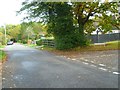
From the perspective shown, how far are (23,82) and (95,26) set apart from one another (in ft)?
98.3

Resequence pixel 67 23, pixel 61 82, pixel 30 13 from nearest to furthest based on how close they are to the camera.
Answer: pixel 61 82
pixel 67 23
pixel 30 13

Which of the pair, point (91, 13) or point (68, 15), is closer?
point (68, 15)

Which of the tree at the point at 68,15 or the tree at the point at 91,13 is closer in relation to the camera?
the tree at the point at 68,15

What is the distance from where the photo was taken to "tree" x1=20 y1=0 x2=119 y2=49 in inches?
1160

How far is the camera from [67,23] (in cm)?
2903

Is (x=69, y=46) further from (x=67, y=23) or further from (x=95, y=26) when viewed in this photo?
(x=95, y=26)

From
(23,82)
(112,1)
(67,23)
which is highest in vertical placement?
(112,1)

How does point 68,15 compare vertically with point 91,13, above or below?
below

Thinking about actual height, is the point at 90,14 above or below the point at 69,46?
above

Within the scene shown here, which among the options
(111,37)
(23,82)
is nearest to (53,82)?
(23,82)

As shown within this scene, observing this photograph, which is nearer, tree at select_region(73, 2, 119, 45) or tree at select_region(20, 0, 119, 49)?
tree at select_region(20, 0, 119, 49)

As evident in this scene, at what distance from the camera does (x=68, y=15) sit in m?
29.7

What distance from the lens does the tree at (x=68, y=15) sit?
2945cm

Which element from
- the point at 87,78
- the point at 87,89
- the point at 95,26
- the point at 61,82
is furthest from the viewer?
the point at 95,26
